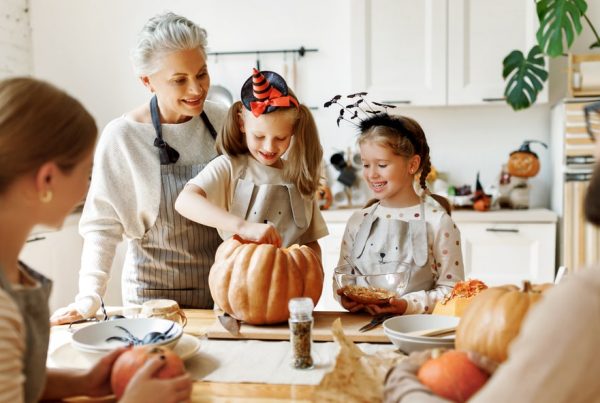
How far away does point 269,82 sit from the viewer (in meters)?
1.88

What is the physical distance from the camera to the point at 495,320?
45.4 inches

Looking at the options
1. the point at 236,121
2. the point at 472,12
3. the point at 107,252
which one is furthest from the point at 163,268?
the point at 472,12

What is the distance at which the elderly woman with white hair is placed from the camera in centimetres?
199

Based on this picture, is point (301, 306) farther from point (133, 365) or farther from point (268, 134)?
point (268, 134)

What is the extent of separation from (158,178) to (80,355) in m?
0.78

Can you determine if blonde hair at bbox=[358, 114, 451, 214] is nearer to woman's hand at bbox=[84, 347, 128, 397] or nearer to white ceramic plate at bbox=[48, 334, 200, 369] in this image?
white ceramic plate at bbox=[48, 334, 200, 369]

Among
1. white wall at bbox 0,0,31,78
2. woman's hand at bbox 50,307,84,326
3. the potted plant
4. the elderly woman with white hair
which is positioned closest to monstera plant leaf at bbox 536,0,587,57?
the potted plant

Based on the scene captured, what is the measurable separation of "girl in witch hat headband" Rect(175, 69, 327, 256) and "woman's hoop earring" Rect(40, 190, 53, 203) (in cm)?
80

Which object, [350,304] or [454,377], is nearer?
[454,377]

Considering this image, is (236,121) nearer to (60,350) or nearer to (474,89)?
(60,350)

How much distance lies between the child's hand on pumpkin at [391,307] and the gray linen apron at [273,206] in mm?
413

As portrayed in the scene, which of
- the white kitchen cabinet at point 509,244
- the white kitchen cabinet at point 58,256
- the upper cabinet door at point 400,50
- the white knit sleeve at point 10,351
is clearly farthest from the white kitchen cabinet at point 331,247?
the white knit sleeve at point 10,351

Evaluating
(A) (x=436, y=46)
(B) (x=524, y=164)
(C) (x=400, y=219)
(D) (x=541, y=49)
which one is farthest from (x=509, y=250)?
(C) (x=400, y=219)

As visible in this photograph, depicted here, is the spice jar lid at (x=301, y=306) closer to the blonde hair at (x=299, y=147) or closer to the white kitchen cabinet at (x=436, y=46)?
the blonde hair at (x=299, y=147)
